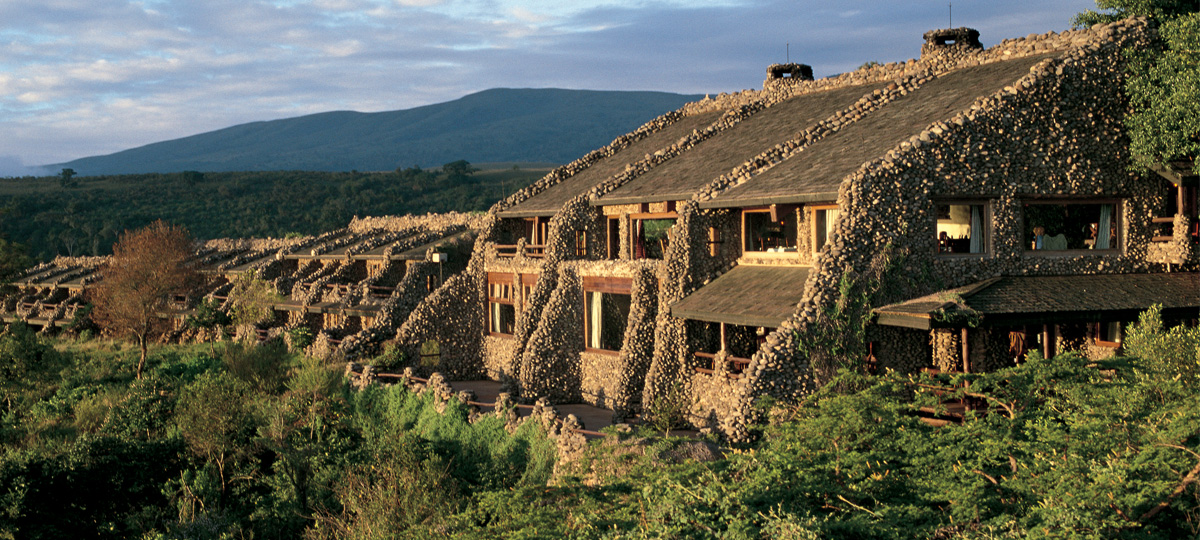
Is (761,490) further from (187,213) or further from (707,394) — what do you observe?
(187,213)

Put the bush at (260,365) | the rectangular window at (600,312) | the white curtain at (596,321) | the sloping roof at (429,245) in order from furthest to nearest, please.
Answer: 1. the sloping roof at (429,245)
2. the bush at (260,365)
3. the white curtain at (596,321)
4. the rectangular window at (600,312)

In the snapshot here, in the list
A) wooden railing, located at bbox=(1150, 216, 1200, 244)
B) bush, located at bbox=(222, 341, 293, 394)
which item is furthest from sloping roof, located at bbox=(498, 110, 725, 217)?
wooden railing, located at bbox=(1150, 216, 1200, 244)

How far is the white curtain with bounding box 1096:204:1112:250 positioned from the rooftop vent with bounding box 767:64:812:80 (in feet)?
52.7

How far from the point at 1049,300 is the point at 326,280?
31943 mm

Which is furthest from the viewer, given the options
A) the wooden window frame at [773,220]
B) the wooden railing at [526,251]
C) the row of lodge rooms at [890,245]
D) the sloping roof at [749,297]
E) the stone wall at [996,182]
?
the wooden railing at [526,251]

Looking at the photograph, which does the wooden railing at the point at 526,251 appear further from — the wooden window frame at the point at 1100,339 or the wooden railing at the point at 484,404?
the wooden window frame at the point at 1100,339

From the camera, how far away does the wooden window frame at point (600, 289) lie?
29544 millimetres

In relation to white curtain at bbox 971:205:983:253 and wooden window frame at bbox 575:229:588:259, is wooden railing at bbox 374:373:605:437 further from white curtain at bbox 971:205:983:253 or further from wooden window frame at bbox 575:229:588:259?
white curtain at bbox 971:205:983:253

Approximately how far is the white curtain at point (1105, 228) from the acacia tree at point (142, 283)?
126 feet

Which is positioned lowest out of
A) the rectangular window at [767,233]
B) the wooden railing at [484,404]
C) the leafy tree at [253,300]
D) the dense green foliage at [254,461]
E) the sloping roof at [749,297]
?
the dense green foliage at [254,461]

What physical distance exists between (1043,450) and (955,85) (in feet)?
49.8

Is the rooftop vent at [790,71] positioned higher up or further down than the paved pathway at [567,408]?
higher up

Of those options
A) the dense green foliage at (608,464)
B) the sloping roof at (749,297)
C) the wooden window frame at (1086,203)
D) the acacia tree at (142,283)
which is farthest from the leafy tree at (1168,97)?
the acacia tree at (142,283)

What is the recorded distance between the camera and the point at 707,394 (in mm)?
25391
